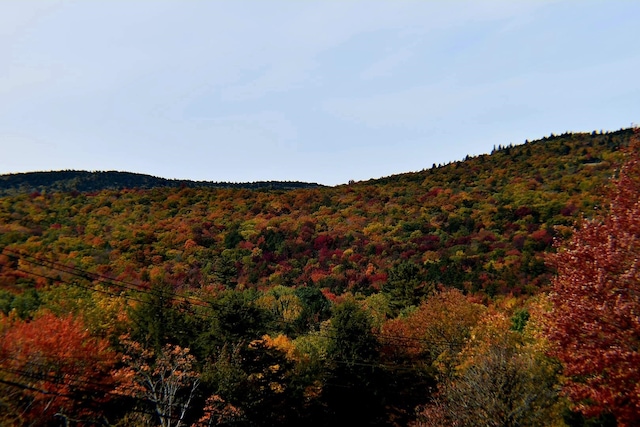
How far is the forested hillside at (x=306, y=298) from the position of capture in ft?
97.8

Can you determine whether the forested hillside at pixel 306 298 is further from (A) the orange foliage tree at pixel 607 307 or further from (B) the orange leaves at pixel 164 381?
(A) the orange foliage tree at pixel 607 307

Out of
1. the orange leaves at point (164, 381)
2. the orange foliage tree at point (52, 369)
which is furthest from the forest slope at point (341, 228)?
the orange leaves at point (164, 381)

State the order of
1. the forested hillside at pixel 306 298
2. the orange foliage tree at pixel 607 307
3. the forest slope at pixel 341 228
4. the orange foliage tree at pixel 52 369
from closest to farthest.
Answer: the orange foliage tree at pixel 607 307, the orange foliage tree at pixel 52 369, the forested hillside at pixel 306 298, the forest slope at pixel 341 228

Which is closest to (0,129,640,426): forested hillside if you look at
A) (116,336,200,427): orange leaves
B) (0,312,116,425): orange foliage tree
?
(0,312,116,425): orange foliage tree

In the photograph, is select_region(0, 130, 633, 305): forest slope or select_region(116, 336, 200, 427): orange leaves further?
select_region(0, 130, 633, 305): forest slope

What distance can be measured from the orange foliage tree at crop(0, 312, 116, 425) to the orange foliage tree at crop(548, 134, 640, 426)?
21.3 m

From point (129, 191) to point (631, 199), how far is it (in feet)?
529

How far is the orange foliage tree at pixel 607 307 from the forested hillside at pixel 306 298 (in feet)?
1.98

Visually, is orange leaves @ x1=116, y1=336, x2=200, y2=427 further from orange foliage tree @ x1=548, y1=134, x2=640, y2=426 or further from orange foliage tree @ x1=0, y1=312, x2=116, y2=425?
orange foliage tree @ x1=548, y1=134, x2=640, y2=426

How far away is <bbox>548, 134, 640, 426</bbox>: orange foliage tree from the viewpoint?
1650cm

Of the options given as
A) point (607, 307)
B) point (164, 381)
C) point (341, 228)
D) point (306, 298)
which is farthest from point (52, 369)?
point (341, 228)

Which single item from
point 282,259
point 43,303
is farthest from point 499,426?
point 282,259

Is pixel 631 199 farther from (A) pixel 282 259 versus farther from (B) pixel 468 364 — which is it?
(A) pixel 282 259

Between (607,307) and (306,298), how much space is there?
64.7m
